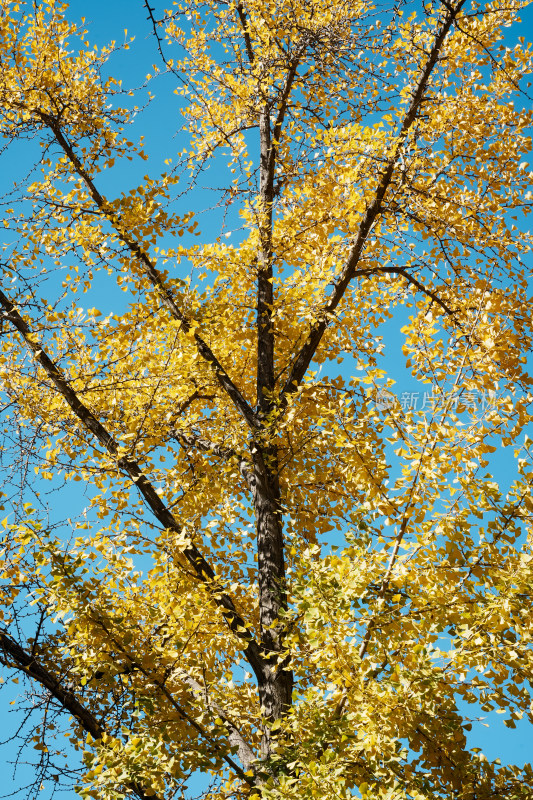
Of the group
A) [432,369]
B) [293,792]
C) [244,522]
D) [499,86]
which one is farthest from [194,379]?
[499,86]

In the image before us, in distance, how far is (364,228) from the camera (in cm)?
475

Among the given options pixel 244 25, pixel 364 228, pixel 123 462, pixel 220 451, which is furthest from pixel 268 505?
pixel 244 25

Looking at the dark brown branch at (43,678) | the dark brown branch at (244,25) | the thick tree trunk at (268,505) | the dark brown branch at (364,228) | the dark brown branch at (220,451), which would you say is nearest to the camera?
the dark brown branch at (43,678)

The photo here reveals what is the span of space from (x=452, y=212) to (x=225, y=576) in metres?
3.35

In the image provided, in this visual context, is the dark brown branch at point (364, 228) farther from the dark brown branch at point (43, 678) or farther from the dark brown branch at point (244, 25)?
the dark brown branch at point (244, 25)

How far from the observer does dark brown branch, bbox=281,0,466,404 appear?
→ 441 cm

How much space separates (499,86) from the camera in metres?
5.05

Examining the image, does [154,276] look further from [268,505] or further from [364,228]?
[268,505]

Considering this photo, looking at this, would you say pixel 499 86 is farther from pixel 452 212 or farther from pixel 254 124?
pixel 254 124

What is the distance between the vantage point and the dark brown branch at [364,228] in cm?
441

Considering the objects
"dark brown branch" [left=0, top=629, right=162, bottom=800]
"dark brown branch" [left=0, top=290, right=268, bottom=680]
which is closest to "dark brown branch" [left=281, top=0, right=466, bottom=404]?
"dark brown branch" [left=0, top=290, right=268, bottom=680]

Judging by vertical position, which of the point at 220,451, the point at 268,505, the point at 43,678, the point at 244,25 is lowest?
the point at 43,678

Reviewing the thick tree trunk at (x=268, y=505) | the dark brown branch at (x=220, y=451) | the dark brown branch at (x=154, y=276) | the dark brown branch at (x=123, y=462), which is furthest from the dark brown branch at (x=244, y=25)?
the dark brown branch at (x=123, y=462)

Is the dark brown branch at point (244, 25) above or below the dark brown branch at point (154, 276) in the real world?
above
